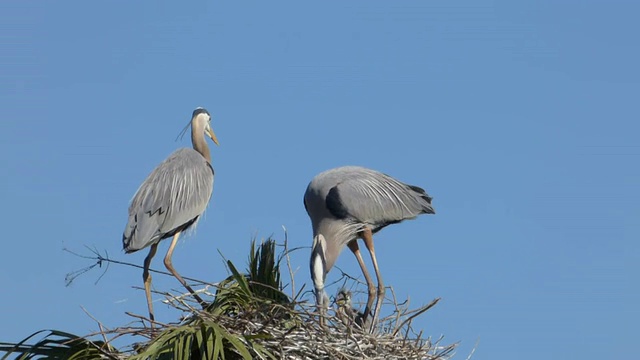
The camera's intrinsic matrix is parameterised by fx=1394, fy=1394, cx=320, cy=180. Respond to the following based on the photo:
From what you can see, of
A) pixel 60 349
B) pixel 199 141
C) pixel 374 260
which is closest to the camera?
pixel 60 349

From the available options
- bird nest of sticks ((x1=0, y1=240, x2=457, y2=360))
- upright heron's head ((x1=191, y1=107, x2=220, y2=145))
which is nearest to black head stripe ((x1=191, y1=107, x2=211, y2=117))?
upright heron's head ((x1=191, y1=107, x2=220, y2=145))

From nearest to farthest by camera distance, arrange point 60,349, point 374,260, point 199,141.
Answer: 1. point 60,349
2. point 374,260
3. point 199,141

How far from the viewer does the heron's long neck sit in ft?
42.9

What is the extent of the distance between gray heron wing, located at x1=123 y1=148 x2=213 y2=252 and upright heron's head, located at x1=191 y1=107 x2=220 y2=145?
625 mm

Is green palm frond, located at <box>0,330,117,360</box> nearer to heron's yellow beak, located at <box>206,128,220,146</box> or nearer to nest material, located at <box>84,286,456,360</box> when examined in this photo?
nest material, located at <box>84,286,456,360</box>

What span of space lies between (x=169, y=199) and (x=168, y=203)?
0.14 ft

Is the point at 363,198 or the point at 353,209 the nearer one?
the point at 353,209

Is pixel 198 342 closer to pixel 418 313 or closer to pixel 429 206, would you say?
pixel 418 313

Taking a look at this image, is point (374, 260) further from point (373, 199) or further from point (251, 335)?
point (251, 335)

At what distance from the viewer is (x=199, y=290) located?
9.85 metres

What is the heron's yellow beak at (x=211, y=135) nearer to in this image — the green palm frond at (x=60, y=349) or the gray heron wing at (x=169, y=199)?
the gray heron wing at (x=169, y=199)

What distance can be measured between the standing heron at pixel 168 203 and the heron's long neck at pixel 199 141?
0.31 m

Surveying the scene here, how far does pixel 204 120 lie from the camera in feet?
43.5

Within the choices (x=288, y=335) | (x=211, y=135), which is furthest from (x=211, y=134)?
(x=288, y=335)
